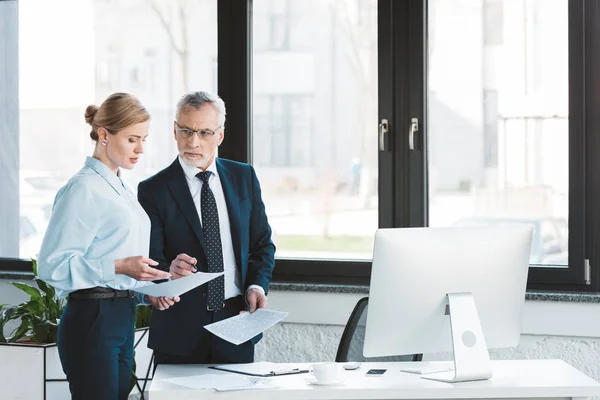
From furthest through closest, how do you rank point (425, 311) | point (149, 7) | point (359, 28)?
1. point (149, 7)
2. point (359, 28)
3. point (425, 311)

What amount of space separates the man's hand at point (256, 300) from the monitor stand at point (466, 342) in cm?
65

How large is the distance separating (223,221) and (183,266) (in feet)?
0.95

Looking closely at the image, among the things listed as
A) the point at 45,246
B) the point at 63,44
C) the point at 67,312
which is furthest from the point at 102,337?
the point at 63,44

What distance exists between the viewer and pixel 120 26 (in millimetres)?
4027

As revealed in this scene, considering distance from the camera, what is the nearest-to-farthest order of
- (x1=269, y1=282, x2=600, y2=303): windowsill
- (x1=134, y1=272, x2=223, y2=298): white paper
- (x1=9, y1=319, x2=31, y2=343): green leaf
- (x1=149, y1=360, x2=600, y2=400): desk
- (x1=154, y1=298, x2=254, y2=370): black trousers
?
1. (x1=149, y1=360, x2=600, y2=400): desk
2. (x1=134, y1=272, x2=223, y2=298): white paper
3. (x1=154, y1=298, x2=254, y2=370): black trousers
4. (x1=269, y1=282, x2=600, y2=303): windowsill
5. (x1=9, y1=319, x2=31, y2=343): green leaf

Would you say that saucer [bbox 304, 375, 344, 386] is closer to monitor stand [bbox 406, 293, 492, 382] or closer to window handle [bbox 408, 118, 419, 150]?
monitor stand [bbox 406, 293, 492, 382]

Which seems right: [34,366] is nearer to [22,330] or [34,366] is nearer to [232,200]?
[22,330]

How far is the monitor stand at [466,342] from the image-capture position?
2217mm

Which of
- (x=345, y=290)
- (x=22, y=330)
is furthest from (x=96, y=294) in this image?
(x=345, y=290)

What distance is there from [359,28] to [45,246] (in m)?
1.88

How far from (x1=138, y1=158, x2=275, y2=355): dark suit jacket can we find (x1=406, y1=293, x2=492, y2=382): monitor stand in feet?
2.43

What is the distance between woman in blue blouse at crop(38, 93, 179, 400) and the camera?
2.39 meters

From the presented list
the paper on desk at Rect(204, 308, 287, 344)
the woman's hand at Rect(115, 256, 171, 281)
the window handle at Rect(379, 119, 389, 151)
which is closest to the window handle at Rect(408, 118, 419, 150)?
the window handle at Rect(379, 119, 389, 151)

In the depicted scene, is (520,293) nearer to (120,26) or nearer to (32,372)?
→ (32,372)
